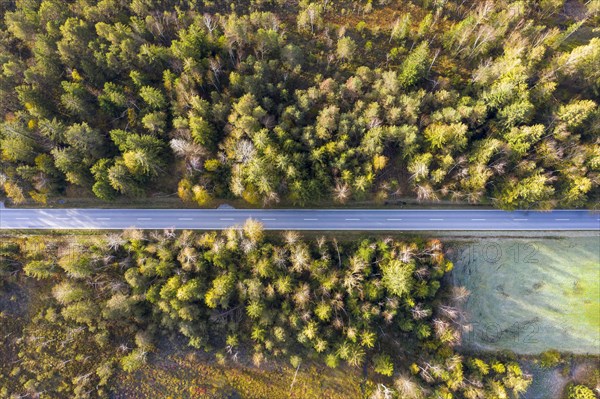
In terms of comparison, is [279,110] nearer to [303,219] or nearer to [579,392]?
[303,219]

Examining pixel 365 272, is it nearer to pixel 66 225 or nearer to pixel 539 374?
pixel 539 374

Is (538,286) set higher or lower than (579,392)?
higher

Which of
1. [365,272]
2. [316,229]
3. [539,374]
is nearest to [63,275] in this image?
[316,229]

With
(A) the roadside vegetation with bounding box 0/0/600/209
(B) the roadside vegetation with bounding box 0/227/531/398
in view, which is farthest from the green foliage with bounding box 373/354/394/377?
(A) the roadside vegetation with bounding box 0/0/600/209

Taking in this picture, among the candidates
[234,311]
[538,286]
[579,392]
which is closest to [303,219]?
[234,311]

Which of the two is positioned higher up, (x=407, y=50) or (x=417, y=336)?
(x=407, y=50)

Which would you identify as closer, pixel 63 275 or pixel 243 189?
pixel 243 189

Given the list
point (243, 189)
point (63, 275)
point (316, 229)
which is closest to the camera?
point (243, 189)
